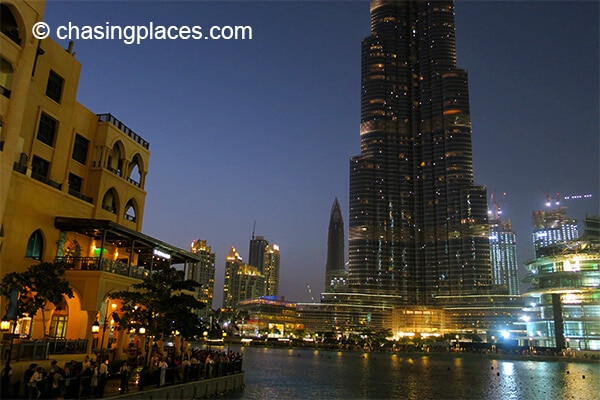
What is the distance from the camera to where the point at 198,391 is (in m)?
31.0

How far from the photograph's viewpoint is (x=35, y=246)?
33.4 m

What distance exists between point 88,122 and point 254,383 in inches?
1030

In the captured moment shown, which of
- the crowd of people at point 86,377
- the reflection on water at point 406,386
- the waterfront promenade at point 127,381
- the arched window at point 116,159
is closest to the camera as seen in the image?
the crowd of people at point 86,377

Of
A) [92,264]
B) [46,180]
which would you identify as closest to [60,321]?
[92,264]

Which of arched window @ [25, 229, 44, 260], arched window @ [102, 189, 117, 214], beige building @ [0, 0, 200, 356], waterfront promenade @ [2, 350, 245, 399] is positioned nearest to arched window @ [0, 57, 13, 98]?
beige building @ [0, 0, 200, 356]

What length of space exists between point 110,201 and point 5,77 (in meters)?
15.2

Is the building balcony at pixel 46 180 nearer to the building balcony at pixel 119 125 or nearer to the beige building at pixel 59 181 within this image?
the beige building at pixel 59 181

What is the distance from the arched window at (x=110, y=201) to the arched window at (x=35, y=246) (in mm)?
8043

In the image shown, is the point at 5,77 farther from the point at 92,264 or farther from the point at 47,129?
the point at 92,264

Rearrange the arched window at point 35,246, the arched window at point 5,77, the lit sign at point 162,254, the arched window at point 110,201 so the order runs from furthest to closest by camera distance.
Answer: the lit sign at point 162,254
the arched window at point 110,201
the arched window at point 35,246
the arched window at point 5,77

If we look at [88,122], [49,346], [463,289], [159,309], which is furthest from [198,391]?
[463,289]

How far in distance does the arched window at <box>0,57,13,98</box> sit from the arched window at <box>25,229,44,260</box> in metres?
9.36

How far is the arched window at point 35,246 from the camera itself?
32969 mm
